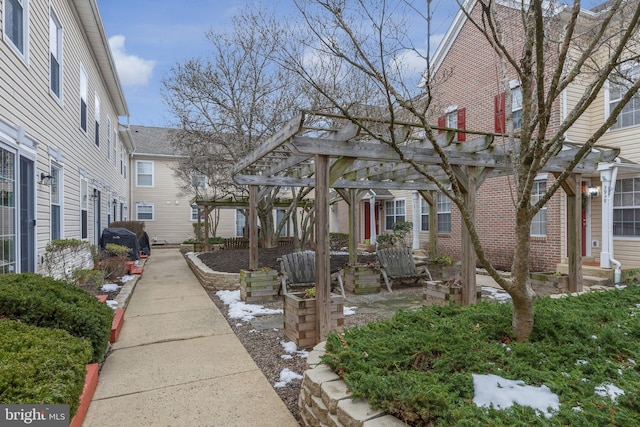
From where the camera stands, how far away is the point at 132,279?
800 centimetres

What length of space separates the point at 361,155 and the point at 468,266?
220 centimetres

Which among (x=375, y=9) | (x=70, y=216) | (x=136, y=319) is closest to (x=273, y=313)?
(x=136, y=319)

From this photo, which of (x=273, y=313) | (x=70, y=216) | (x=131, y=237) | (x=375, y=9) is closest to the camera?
(x=375, y=9)

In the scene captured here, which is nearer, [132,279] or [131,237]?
[132,279]

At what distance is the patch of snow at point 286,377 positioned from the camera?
3168 millimetres

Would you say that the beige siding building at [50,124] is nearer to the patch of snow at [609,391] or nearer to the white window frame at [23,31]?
the white window frame at [23,31]

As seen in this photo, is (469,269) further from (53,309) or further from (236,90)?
(236,90)

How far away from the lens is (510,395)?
6.88 feet

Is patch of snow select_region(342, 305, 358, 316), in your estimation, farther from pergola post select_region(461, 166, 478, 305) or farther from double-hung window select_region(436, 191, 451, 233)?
double-hung window select_region(436, 191, 451, 233)

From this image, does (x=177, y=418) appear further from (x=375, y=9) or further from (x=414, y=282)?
(x=414, y=282)

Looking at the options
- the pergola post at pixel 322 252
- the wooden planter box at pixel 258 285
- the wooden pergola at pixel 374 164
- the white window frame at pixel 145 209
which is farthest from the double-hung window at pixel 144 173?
the pergola post at pixel 322 252

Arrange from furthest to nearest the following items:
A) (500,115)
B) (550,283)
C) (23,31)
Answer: (550,283) < (23,31) < (500,115)

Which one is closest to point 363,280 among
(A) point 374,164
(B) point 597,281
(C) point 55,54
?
(A) point 374,164

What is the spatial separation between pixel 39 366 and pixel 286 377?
5.98ft
